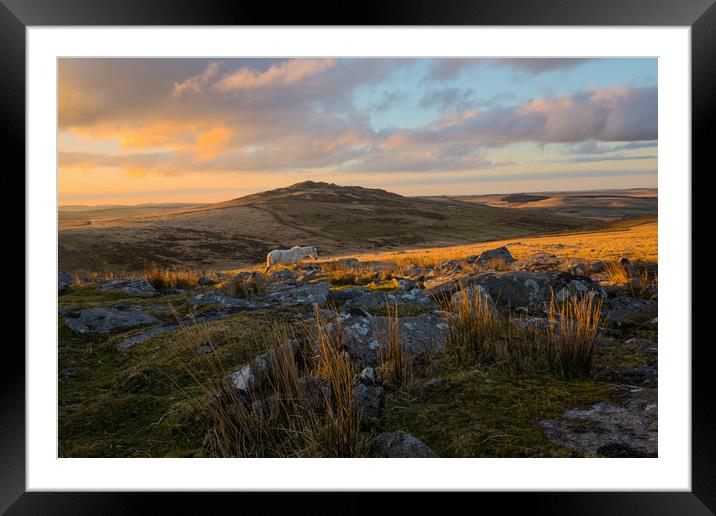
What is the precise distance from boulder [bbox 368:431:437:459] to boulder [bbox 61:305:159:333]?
421cm

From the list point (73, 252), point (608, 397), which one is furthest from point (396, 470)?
point (73, 252)

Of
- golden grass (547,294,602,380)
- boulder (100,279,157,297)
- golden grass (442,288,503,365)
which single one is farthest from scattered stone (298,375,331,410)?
boulder (100,279,157,297)

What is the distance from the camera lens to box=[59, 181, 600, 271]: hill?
28.8 metres

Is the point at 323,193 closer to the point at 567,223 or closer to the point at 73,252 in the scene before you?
the point at 567,223

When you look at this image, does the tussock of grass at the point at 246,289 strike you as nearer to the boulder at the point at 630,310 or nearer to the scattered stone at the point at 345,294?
the scattered stone at the point at 345,294

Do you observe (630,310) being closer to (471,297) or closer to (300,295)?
(471,297)

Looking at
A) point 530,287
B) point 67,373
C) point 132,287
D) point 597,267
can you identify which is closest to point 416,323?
point 530,287

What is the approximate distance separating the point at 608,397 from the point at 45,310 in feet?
11.1

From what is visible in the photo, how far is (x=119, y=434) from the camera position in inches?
113

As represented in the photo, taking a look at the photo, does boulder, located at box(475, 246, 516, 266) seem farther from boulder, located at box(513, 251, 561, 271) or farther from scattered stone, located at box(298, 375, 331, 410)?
scattered stone, located at box(298, 375, 331, 410)

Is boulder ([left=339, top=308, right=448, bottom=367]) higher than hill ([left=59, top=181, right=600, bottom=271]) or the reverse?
the reverse

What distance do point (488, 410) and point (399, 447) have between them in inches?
26.2

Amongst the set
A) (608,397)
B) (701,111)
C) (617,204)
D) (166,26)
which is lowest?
(608,397)

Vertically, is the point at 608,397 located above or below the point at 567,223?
below
